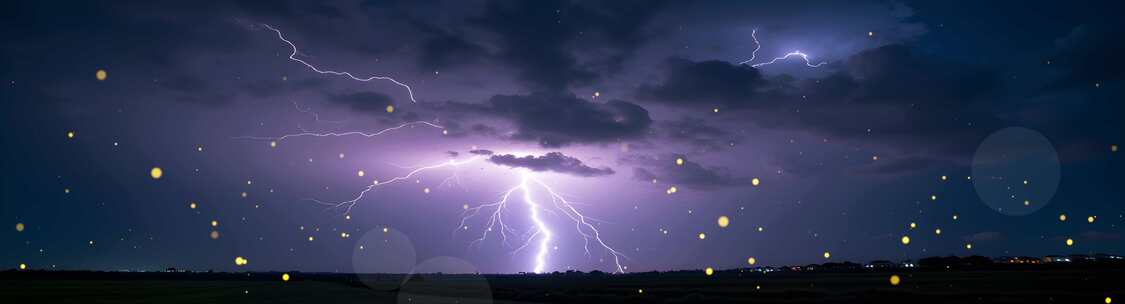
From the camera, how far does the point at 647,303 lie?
37125 mm

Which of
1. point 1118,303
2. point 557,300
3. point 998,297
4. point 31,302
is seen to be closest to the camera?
point 1118,303

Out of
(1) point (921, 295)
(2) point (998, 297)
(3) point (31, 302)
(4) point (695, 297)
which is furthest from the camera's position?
(4) point (695, 297)

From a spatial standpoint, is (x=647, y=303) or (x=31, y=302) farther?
(x=647, y=303)

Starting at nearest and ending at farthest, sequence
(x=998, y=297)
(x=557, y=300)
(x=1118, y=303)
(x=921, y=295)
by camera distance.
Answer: (x=1118, y=303) → (x=998, y=297) → (x=921, y=295) → (x=557, y=300)

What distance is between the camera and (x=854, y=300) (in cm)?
3400

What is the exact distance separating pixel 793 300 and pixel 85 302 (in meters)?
37.1

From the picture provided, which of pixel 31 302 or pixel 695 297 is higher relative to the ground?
pixel 31 302

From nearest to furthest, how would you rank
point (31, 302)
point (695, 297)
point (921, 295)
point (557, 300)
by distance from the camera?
1. point (31, 302)
2. point (921, 295)
3. point (695, 297)
4. point (557, 300)

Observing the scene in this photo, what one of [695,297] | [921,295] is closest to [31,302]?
[695,297]

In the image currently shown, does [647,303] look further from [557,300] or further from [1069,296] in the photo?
[1069,296]

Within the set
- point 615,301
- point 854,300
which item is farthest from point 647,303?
point 854,300

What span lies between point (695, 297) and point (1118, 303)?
770 inches

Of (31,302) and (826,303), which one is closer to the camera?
(31,302)

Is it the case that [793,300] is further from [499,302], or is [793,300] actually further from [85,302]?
[85,302]
